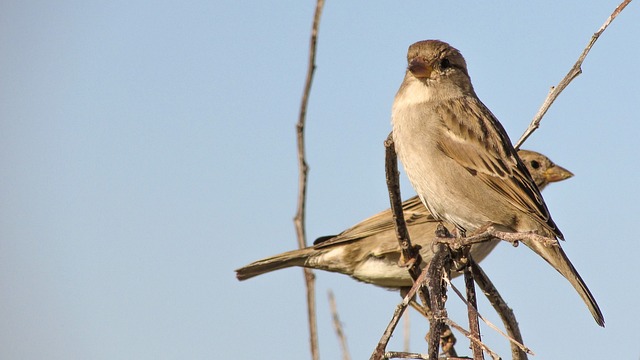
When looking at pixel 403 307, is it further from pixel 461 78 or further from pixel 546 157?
pixel 546 157

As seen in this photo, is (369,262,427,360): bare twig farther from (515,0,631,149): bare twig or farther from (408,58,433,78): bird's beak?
(408,58,433,78): bird's beak

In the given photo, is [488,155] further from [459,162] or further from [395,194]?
[395,194]

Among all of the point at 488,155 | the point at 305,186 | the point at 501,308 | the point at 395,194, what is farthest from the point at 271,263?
the point at 395,194

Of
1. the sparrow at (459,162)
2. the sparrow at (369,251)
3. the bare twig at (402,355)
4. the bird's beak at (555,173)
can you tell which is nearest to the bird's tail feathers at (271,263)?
the sparrow at (369,251)

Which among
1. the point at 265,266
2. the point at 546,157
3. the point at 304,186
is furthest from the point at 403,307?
the point at 546,157

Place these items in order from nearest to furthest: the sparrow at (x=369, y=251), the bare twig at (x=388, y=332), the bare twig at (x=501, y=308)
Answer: the bare twig at (x=388, y=332) → the bare twig at (x=501, y=308) → the sparrow at (x=369, y=251)

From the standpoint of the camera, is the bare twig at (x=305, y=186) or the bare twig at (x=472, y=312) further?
the bare twig at (x=305, y=186)

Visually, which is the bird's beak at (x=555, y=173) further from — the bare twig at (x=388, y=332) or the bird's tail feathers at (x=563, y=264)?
the bare twig at (x=388, y=332)
